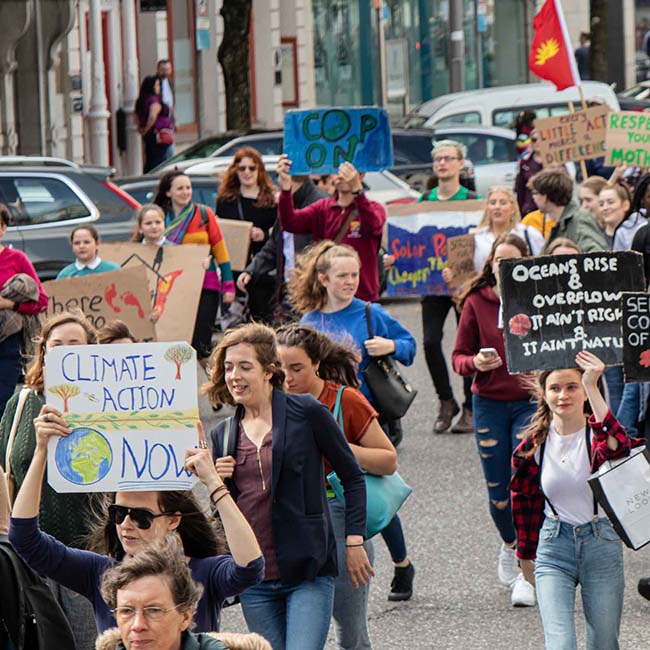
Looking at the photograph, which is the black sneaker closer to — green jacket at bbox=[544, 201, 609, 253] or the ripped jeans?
the ripped jeans

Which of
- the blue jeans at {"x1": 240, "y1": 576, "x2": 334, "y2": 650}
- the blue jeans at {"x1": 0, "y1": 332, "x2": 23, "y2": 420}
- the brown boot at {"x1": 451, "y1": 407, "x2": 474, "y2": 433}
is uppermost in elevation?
the blue jeans at {"x1": 0, "y1": 332, "x2": 23, "y2": 420}

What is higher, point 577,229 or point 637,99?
point 637,99

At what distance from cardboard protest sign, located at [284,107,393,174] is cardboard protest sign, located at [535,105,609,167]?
3.01m

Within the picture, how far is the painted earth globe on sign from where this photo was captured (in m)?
5.73

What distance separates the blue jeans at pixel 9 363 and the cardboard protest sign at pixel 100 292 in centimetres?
85

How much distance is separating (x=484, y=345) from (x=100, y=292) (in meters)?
3.22

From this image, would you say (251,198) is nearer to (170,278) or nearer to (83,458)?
(170,278)

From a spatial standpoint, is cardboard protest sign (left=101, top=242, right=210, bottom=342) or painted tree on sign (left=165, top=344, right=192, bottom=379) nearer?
painted tree on sign (left=165, top=344, right=192, bottom=379)

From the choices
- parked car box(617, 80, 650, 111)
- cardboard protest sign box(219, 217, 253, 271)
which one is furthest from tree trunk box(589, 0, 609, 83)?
cardboard protest sign box(219, 217, 253, 271)

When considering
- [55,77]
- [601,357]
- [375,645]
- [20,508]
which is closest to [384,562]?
[375,645]

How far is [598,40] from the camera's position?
3553 centimetres

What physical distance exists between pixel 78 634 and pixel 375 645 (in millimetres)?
1928

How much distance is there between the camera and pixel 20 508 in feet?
17.7

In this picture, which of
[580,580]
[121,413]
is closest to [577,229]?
[580,580]
